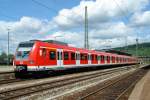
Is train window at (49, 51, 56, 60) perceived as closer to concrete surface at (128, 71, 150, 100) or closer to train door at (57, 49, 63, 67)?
train door at (57, 49, 63, 67)

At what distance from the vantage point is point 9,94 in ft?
51.0

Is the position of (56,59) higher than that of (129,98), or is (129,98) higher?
(56,59)

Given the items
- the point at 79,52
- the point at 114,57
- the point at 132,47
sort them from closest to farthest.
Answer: the point at 79,52, the point at 114,57, the point at 132,47

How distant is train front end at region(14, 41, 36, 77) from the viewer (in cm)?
2509

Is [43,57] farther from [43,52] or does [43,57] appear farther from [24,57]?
[24,57]

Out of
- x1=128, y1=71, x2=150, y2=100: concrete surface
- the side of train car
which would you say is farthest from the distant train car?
x1=128, y1=71, x2=150, y2=100: concrete surface

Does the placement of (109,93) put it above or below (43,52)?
below

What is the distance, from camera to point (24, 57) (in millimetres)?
25688

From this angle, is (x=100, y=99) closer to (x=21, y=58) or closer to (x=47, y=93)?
(x=47, y=93)

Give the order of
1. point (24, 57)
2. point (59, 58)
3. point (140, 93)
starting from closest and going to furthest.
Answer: point (140, 93) → point (24, 57) → point (59, 58)

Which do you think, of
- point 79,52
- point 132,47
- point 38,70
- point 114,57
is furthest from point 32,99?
point 132,47

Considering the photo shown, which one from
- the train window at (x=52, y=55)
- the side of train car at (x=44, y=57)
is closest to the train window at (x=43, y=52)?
the side of train car at (x=44, y=57)

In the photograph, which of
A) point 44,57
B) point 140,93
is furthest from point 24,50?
point 140,93

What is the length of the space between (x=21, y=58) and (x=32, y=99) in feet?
39.4
